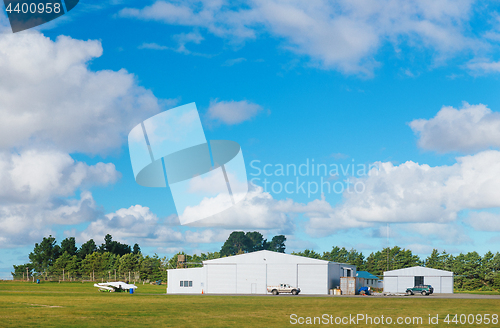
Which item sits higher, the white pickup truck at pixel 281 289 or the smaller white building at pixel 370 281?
the white pickup truck at pixel 281 289

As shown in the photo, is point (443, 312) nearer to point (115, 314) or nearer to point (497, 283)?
point (115, 314)

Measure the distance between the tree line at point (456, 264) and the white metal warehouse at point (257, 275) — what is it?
36.6m

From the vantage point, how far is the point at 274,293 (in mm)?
71625

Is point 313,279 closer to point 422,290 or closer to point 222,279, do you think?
point 222,279

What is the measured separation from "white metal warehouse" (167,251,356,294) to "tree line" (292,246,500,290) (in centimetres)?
3664

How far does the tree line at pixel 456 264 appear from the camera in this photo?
108 metres

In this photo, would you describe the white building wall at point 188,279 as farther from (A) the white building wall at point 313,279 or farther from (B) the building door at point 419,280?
(B) the building door at point 419,280

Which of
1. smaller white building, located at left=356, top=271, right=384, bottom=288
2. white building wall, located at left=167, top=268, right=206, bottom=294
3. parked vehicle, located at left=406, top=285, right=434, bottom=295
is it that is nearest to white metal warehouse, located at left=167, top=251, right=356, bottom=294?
white building wall, located at left=167, top=268, right=206, bottom=294

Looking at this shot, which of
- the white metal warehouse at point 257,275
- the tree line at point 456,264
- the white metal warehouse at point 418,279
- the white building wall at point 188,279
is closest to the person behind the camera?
the white metal warehouse at point 257,275

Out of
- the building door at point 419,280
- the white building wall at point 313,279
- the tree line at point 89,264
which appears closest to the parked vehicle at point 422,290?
the building door at point 419,280

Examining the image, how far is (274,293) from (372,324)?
139ft

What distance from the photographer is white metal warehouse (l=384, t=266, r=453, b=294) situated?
8038 cm

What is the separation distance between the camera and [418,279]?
268ft

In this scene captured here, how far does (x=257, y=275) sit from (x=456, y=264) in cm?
5930
